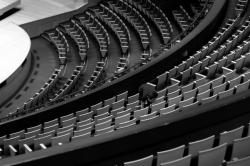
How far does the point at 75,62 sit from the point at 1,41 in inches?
33.6

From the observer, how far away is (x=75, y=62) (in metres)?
4.77

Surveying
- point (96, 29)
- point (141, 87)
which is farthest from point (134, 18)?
point (141, 87)

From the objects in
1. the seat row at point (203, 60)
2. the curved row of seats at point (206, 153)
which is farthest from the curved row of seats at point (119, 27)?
the curved row of seats at point (206, 153)

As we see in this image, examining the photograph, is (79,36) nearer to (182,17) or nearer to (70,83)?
(182,17)

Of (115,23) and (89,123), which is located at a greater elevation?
(115,23)

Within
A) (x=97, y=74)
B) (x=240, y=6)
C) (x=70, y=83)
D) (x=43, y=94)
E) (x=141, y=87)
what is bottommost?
(x=43, y=94)

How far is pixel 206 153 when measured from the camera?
61.7 inches

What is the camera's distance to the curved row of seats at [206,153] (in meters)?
1.56

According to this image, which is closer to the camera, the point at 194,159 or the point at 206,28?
the point at 194,159

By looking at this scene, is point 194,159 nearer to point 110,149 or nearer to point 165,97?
point 110,149

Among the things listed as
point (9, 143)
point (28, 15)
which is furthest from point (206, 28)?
point (28, 15)

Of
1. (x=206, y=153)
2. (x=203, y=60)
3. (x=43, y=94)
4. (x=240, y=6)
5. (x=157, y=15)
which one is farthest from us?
(x=157, y=15)

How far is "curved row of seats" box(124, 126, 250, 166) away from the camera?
1563 mm

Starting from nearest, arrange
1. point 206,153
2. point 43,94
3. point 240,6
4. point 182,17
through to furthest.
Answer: point 206,153
point 43,94
point 240,6
point 182,17
